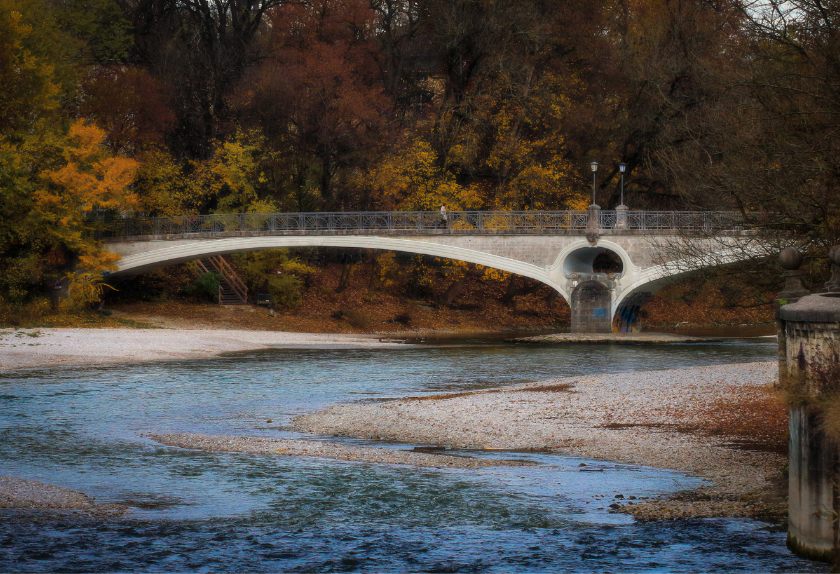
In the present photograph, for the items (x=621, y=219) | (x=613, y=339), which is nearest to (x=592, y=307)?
(x=613, y=339)

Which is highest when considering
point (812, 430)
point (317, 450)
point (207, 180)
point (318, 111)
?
point (318, 111)

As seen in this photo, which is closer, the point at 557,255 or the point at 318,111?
the point at 557,255

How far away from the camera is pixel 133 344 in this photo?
29359 mm

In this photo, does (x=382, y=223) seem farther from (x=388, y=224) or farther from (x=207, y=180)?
(x=207, y=180)

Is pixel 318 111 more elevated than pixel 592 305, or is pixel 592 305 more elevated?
pixel 318 111

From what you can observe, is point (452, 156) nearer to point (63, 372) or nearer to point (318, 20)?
point (318, 20)

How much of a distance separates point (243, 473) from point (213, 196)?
35.5 metres

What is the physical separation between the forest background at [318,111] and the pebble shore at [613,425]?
19560 millimetres

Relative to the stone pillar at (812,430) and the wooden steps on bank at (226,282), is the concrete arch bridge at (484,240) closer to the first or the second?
the wooden steps on bank at (226,282)

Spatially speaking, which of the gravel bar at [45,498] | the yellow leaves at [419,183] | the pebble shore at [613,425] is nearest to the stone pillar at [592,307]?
the yellow leaves at [419,183]

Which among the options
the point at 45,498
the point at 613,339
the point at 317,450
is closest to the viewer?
the point at 45,498

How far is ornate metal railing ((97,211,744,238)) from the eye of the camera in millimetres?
37719

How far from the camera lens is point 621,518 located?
9805 mm

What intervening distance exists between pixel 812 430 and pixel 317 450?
743 centimetres
